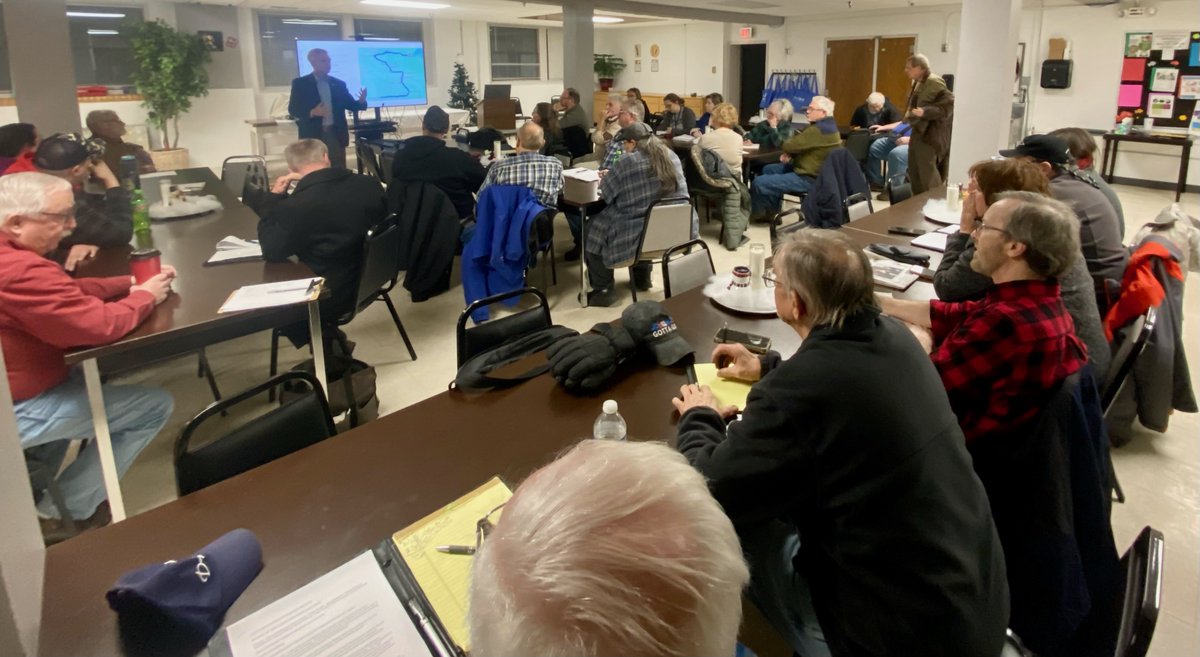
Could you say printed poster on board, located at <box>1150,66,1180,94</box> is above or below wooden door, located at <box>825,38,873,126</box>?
below

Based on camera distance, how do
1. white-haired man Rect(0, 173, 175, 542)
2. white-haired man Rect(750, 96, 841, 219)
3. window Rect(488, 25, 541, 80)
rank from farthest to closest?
window Rect(488, 25, 541, 80), white-haired man Rect(750, 96, 841, 219), white-haired man Rect(0, 173, 175, 542)

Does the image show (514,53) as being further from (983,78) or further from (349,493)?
(349,493)

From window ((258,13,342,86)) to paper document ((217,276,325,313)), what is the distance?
9678mm

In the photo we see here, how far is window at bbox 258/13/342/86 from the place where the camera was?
34.9 feet

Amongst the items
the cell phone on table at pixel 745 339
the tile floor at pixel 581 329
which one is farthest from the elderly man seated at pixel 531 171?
the cell phone on table at pixel 745 339

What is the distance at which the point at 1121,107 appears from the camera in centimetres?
832

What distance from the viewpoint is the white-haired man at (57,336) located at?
1.99m

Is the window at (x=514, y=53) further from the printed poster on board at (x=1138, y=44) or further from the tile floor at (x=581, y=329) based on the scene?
the printed poster on board at (x=1138, y=44)

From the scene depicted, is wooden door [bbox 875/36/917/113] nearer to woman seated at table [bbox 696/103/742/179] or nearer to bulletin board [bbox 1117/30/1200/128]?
bulletin board [bbox 1117/30/1200/128]

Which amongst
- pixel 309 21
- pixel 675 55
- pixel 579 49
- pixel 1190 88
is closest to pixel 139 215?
pixel 579 49

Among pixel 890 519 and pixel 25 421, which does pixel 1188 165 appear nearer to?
pixel 890 519

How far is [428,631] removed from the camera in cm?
104

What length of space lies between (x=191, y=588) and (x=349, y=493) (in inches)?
13.3

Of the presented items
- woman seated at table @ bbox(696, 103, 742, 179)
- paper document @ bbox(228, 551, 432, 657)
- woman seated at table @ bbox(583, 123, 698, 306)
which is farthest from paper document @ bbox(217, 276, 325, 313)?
woman seated at table @ bbox(696, 103, 742, 179)
